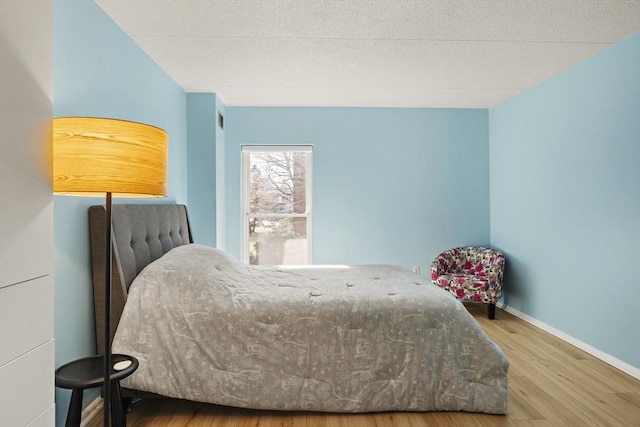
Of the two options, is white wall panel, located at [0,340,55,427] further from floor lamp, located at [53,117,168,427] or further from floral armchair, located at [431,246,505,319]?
floral armchair, located at [431,246,505,319]

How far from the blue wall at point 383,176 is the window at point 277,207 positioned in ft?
0.38

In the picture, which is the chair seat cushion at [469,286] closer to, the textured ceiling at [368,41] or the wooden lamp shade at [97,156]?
the textured ceiling at [368,41]

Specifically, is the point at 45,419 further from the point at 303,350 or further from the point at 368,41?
the point at 368,41

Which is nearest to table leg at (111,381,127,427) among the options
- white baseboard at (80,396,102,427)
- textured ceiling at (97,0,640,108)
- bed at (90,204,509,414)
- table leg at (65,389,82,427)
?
table leg at (65,389,82,427)

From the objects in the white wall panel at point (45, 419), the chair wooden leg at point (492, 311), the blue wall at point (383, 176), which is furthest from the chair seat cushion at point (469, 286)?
the white wall panel at point (45, 419)

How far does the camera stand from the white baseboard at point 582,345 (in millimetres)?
2758

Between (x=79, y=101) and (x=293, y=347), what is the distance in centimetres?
174

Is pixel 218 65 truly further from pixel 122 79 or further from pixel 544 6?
pixel 544 6

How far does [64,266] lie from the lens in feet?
6.55

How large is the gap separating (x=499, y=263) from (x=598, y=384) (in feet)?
5.60

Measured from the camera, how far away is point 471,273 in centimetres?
455

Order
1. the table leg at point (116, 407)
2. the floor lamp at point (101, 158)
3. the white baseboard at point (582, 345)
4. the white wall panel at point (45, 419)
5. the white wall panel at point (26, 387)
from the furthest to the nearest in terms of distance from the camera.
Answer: the white baseboard at point (582, 345)
the table leg at point (116, 407)
the floor lamp at point (101, 158)
the white wall panel at point (45, 419)
the white wall panel at point (26, 387)

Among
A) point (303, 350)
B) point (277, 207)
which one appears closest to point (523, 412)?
point (303, 350)

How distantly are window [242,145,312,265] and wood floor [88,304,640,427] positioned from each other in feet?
8.37
